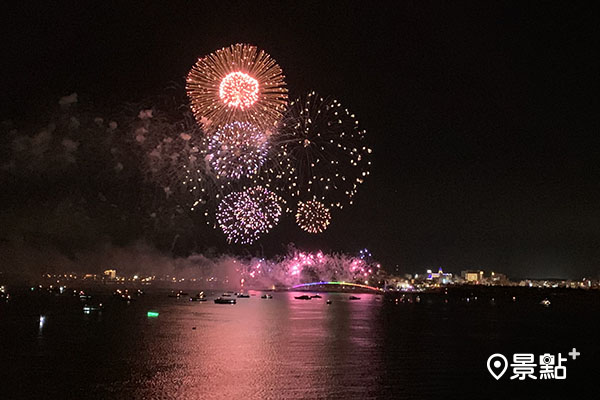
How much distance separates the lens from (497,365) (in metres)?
31.9

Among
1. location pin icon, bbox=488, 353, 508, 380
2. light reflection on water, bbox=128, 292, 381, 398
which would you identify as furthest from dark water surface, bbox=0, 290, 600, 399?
location pin icon, bbox=488, 353, 508, 380

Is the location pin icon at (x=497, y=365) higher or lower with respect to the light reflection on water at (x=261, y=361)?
lower

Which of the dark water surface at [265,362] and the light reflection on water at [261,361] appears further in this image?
the dark water surface at [265,362]

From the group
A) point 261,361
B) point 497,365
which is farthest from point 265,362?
point 497,365

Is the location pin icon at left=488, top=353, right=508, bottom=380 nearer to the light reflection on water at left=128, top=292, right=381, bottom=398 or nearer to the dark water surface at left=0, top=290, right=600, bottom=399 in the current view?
the dark water surface at left=0, top=290, right=600, bottom=399

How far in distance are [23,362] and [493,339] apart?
32.8m

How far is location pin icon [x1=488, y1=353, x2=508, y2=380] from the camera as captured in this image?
95.3ft

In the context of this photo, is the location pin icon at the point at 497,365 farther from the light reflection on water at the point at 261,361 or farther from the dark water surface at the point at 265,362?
the light reflection on water at the point at 261,361

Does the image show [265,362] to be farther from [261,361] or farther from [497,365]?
[497,365]

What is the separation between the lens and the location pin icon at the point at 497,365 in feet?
95.3

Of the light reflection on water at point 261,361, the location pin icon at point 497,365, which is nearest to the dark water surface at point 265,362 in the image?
the light reflection on water at point 261,361

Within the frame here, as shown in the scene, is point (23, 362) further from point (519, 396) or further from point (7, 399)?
point (519, 396)

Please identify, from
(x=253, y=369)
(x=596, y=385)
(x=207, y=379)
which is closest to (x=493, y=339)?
(x=596, y=385)

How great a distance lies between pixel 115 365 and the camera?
28.4 metres
